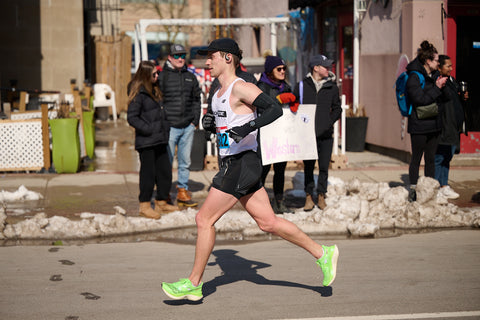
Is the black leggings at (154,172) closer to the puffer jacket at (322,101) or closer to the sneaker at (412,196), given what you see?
the puffer jacket at (322,101)

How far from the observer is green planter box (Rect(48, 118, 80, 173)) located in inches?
494

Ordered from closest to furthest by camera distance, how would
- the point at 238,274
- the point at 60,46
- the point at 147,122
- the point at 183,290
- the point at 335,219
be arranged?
the point at 183,290 < the point at 238,274 < the point at 335,219 < the point at 147,122 < the point at 60,46

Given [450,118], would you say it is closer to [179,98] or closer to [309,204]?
[309,204]

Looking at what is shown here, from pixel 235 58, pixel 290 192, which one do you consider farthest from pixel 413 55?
pixel 235 58

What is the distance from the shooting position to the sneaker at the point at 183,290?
5730 mm

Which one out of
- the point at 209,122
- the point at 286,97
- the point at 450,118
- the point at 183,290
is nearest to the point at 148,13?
the point at 450,118

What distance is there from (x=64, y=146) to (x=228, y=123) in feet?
23.5

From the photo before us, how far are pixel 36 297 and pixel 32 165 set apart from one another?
684 centimetres

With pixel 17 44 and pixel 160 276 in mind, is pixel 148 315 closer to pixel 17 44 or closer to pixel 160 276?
pixel 160 276

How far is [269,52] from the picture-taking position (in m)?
16.9

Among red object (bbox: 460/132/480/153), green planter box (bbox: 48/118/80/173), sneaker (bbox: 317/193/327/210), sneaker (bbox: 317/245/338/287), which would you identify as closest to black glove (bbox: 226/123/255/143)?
sneaker (bbox: 317/245/338/287)

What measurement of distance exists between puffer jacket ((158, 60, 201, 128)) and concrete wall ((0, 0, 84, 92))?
1483cm

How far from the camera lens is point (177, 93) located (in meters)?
10.0

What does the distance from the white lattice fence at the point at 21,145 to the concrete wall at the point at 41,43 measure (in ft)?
38.2
